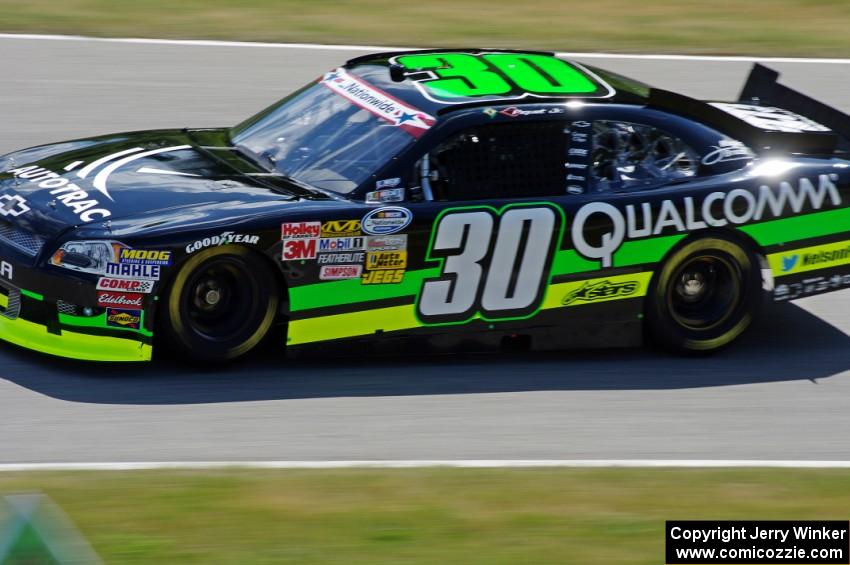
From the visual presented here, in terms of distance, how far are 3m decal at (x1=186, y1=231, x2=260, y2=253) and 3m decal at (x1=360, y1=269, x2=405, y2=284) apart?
1.89 feet

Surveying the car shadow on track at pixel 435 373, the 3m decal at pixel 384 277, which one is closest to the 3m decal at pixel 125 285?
the car shadow on track at pixel 435 373

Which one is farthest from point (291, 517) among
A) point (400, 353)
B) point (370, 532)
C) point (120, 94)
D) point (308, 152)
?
point (120, 94)

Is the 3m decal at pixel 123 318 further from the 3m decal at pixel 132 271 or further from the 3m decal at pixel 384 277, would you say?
the 3m decal at pixel 384 277

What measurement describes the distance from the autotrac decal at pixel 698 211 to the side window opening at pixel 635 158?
0.48 feet

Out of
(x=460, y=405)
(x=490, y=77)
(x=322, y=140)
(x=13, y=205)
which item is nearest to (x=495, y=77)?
(x=490, y=77)

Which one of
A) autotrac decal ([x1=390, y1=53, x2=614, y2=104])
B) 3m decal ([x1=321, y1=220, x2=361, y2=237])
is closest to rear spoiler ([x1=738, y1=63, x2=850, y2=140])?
autotrac decal ([x1=390, y1=53, x2=614, y2=104])

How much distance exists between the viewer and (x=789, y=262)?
7.32m

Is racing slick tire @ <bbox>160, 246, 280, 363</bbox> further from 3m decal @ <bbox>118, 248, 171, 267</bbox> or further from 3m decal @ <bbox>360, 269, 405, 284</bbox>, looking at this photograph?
3m decal @ <bbox>360, 269, 405, 284</bbox>

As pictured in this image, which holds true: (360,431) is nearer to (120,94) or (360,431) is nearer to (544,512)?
(544,512)

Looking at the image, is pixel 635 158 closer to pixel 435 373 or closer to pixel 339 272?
pixel 435 373

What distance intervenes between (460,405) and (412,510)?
139cm

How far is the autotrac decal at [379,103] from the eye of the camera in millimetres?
6730

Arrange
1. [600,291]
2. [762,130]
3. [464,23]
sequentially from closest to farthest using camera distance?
1. [600,291]
2. [762,130]
3. [464,23]

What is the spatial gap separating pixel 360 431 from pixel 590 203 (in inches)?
68.4
